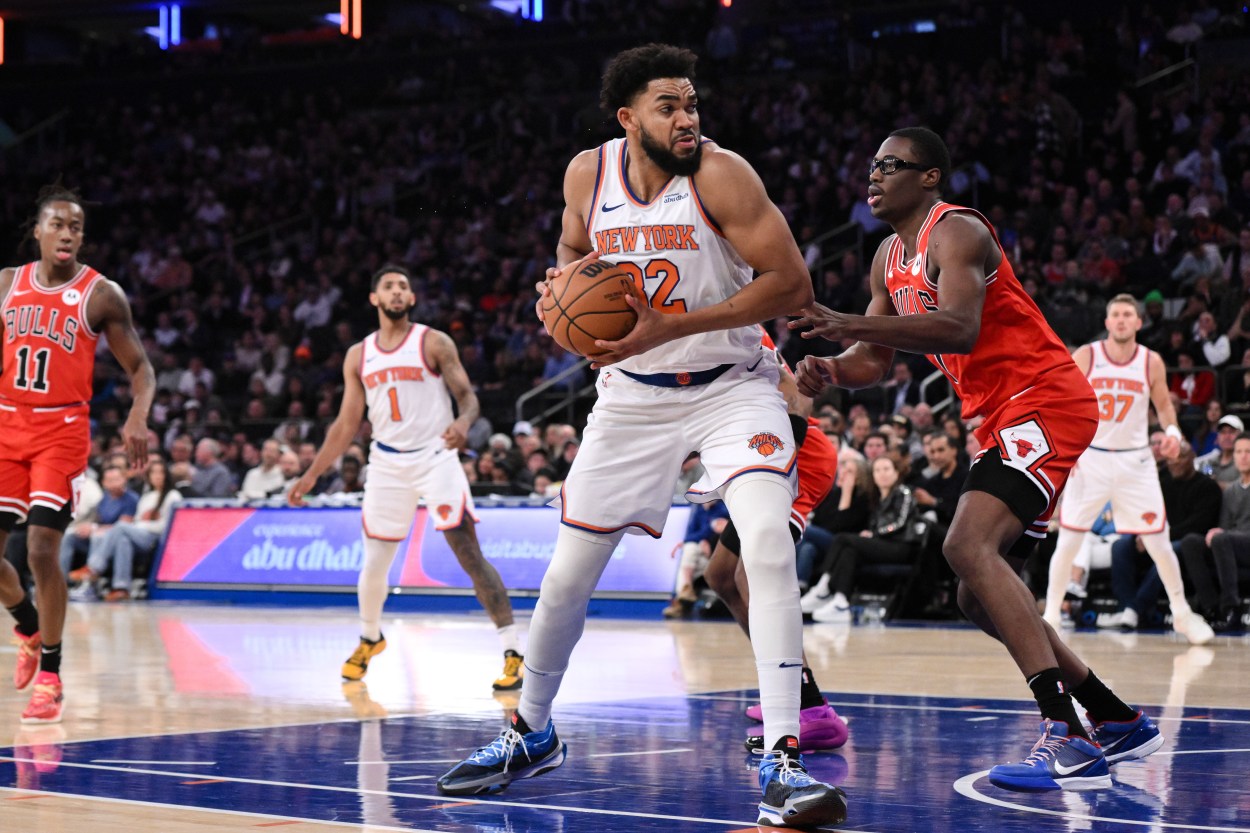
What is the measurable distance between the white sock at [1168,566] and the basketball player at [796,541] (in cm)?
484

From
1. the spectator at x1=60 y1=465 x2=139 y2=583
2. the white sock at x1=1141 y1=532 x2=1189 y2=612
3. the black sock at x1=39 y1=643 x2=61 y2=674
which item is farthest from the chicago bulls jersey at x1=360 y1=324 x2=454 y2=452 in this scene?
the spectator at x1=60 y1=465 x2=139 y2=583

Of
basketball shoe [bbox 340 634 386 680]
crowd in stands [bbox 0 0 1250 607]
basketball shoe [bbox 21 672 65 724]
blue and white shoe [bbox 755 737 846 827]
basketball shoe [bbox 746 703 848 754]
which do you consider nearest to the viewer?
blue and white shoe [bbox 755 737 846 827]

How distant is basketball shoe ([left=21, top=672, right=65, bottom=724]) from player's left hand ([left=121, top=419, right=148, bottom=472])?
977mm

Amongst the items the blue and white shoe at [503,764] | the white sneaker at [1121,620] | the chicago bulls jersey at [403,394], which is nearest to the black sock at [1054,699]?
the blue and white shoe at [503,764]

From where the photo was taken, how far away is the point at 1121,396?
35.1 ft

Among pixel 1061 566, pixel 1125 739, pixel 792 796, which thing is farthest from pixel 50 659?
pixel 1061 566

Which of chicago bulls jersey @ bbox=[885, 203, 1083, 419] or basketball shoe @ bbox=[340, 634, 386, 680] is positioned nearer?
chicago bulls jersey @ bbox=[885, 203, 1083, 419]

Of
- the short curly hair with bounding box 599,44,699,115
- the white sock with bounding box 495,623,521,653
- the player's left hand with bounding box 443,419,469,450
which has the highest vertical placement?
the short curly hair with bounding box 599,44,699,115

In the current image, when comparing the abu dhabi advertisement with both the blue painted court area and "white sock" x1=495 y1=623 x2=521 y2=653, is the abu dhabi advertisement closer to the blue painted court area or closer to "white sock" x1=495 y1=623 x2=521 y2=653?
"white sock" x1=495 y1=623 x2=521 y2=653

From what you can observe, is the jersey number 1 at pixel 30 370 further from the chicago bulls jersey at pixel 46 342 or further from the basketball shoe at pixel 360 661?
the basketball shoe at pixel 360 661

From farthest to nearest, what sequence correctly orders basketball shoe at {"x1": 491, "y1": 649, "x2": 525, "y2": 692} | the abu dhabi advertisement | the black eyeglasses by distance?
the abu dhabi advertisement → basketball shoe at {"x1": 491, "y1": 649, "x2": 525, "y2": 692} → the black eyeglasses

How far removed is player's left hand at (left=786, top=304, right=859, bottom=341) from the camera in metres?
4.50

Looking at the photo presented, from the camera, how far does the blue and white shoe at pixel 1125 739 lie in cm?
529

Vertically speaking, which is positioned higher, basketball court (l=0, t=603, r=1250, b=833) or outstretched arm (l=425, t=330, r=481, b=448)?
outstretched arm (l=425, t=330, r=481, b=448)
